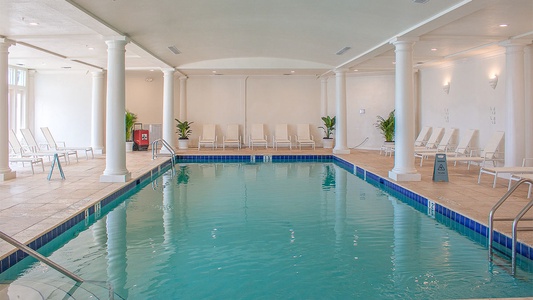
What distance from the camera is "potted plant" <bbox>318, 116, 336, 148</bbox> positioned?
57.0 ft

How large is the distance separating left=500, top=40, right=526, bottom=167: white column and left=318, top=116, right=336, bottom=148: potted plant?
8361 mm

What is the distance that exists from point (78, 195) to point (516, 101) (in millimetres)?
8551

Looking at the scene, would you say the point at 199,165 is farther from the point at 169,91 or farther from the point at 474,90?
the point at 474,90

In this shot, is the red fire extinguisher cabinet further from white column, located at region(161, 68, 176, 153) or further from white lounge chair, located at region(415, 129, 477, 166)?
white lounge chair, located at region(415, 129, 477, 166)

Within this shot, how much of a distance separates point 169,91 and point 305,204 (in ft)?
30.3

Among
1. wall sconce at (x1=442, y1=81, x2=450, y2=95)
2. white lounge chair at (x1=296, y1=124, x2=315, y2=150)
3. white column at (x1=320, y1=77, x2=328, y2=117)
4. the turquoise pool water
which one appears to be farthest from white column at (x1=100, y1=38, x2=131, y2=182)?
white column at (x1=320, y1=77, x2=328, y2=117)

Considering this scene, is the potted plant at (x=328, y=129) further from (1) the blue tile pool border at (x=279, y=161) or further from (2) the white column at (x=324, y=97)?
(1) the blue tile pool border at (x=279, y=161)

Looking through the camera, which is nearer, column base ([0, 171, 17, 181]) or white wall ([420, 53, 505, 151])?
column base ([0, 171, 17, 181])

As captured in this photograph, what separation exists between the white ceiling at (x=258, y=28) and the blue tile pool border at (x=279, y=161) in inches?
116

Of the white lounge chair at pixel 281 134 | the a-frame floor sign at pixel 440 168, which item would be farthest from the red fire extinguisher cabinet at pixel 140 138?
the a-frame floor sign at pixel 440 168

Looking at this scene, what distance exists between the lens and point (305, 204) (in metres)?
7.48

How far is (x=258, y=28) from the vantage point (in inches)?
380

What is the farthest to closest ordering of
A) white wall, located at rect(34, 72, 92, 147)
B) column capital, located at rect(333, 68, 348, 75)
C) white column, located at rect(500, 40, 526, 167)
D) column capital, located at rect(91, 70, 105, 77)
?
white wall, located at rect(34, 72, 92, 147) → column capital, located at rect(91, 70, 105, 77) → column capital, located at rect(333, 68, 348, 75) → white column, located at rect(500, 40, 526, 167)

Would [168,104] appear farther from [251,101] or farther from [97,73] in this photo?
[251,101]
